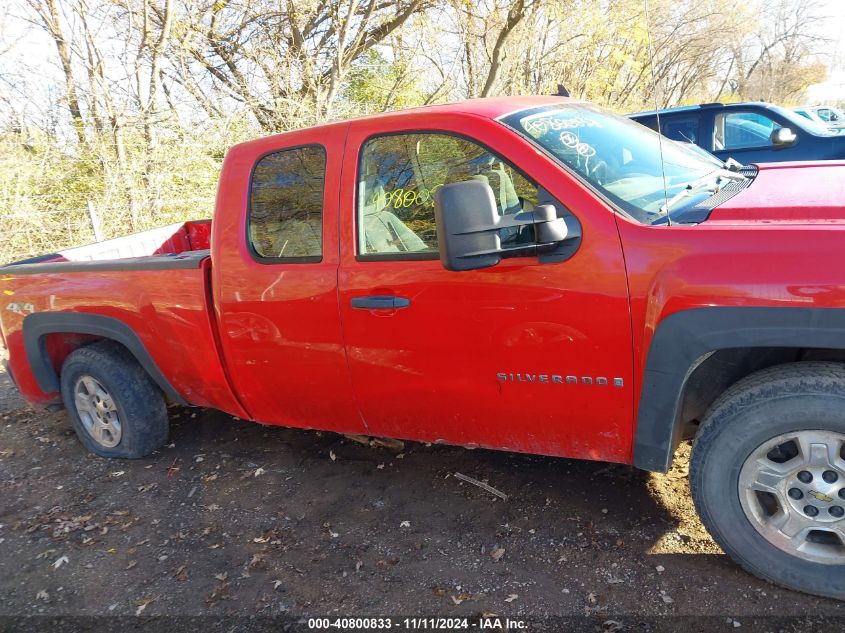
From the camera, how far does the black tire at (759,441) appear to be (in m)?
2.12

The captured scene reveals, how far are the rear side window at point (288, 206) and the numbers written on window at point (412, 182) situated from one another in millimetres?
244

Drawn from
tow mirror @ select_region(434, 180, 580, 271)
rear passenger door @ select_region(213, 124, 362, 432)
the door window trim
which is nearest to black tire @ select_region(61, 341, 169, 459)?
rear passenger door @ select_region(213, 124, 362, 432)

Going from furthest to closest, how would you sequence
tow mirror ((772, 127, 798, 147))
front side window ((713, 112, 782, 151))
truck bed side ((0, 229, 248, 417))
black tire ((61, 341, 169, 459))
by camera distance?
front side window ((713, 112, 782, 151))
tow mirror ((772, 127, 798, 147))
black tire ((61, 341, 169, 459))
truck bed side ((0, 229, 248, 417))

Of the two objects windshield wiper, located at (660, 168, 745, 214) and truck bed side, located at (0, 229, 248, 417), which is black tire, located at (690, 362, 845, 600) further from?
truck bed side, located at (0, 229, 248, 417)

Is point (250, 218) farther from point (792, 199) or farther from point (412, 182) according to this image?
point (792, 199)

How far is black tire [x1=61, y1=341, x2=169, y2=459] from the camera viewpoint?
153 inches

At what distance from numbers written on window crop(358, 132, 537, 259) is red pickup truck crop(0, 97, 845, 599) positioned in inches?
0.4

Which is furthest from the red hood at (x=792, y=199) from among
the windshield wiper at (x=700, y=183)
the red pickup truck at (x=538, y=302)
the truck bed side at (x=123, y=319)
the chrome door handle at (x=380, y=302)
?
the truck bed side at (x=123, y=319)

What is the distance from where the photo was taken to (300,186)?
3.03m

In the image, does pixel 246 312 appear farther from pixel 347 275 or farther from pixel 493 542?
pixel 493 542

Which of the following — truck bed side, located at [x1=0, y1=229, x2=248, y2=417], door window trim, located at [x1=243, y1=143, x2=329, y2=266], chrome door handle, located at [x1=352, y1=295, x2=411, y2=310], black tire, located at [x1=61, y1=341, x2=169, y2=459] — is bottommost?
black tire, located at [x1=61, y1=341, x2=169, y2=459]

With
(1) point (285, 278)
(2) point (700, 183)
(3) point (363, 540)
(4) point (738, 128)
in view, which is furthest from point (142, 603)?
(4) point (738, 128)

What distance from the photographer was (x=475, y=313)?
255 centimetres

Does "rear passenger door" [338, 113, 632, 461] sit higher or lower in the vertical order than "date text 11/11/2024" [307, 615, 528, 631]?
higher
